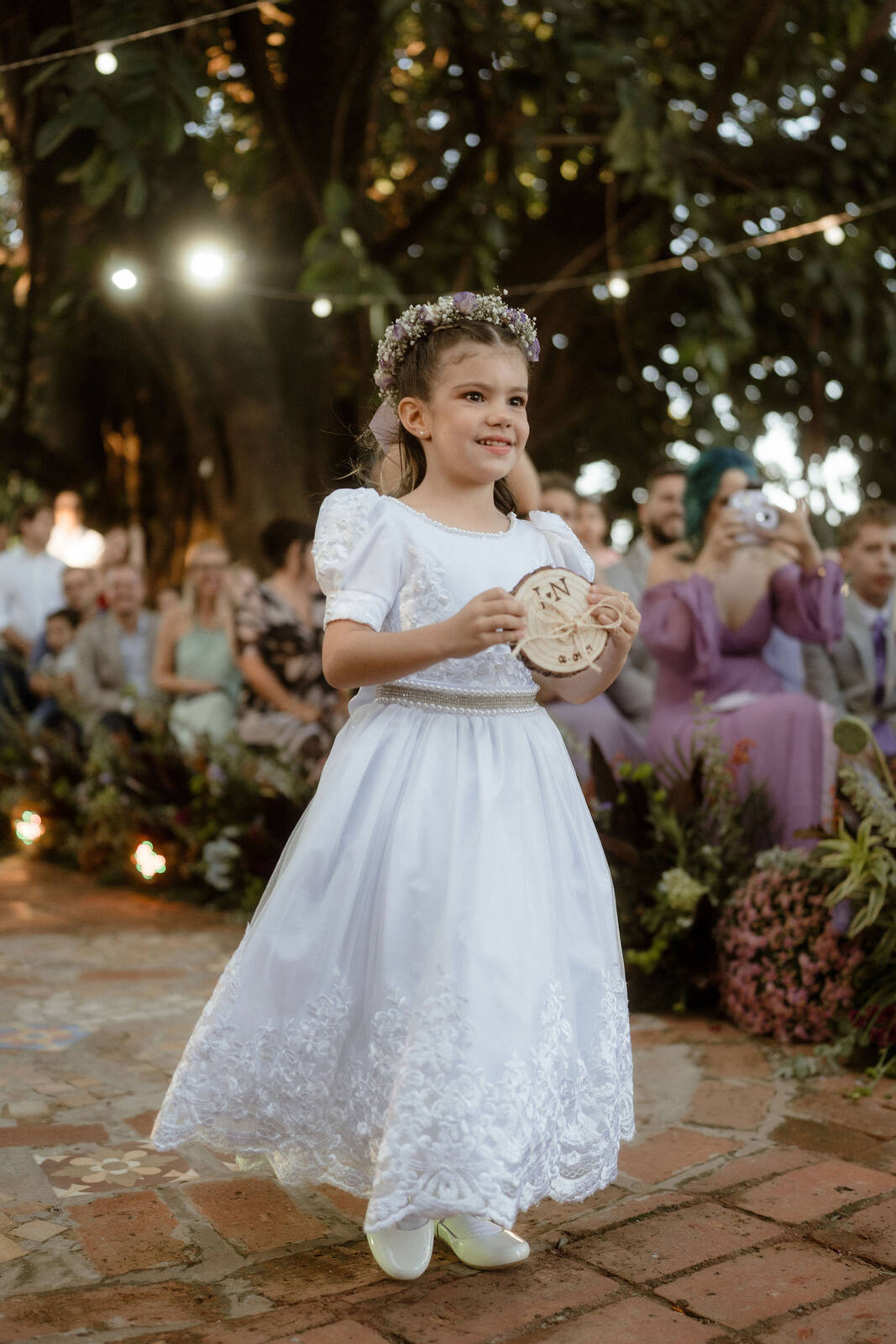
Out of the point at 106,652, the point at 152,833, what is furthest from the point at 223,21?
the point at 152,833

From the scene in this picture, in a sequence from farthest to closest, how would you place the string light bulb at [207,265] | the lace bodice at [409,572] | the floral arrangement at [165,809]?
the string light bulb at [207,265], the floral arrangement at [165,809], the lace bodice at [409,572]

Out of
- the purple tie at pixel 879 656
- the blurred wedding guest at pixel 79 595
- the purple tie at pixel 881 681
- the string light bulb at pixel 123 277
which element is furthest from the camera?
the blurred wedding guest at pixel 79 595

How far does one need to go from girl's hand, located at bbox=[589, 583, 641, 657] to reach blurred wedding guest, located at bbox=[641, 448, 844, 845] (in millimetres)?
1803

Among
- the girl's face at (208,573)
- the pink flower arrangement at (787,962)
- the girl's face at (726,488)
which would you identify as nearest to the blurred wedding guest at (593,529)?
the girl's face at (726,488)

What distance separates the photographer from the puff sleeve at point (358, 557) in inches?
90.0

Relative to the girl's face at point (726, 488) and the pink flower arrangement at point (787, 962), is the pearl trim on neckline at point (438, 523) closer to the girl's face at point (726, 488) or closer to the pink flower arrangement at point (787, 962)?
the pink flower arrangement at point (787, 962)

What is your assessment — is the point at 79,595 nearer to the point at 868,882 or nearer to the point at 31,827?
the point at 31,827

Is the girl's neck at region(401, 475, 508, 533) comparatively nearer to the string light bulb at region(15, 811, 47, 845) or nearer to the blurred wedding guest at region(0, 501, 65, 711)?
the string light bulb at region(15, 811, 47, 845)

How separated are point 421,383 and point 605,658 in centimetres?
64

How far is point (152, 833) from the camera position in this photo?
6.11 metres

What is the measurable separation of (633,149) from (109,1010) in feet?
14.0

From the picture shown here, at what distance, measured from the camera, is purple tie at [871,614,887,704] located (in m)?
4.80

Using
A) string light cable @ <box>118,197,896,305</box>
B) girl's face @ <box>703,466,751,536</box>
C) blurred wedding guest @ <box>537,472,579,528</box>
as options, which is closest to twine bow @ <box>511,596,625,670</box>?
girl's face @ <box>703,466,751,536</box>

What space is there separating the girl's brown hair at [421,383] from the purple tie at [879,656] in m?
2.61
